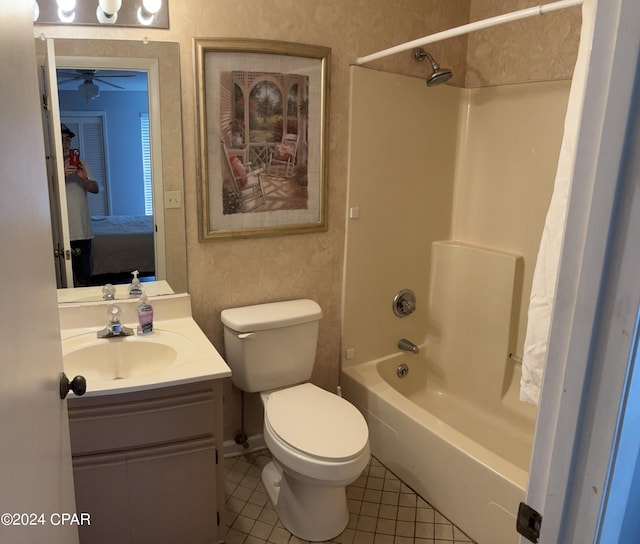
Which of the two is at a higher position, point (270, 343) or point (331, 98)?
point (331, 98)

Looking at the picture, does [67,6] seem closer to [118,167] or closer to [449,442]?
[118,167]

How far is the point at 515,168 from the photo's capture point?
2.53 metres

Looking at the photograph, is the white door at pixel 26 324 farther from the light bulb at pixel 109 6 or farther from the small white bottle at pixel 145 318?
the light bulb at pixel 109 6

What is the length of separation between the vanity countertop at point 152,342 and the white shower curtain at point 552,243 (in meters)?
0.93

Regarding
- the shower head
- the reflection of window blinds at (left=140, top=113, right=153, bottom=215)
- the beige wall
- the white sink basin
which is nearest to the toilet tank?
the beige wall

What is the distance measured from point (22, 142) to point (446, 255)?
2.26m

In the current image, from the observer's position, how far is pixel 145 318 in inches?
76.2

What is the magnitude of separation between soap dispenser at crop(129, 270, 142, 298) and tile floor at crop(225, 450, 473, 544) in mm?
941

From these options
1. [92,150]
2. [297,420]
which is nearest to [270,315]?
[297,420]

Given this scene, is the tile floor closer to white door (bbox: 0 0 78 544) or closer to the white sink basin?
the white sink basin

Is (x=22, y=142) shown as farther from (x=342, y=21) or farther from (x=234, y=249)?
(x=342, y=21)

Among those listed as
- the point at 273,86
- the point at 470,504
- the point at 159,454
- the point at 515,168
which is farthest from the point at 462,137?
the point at 159,454

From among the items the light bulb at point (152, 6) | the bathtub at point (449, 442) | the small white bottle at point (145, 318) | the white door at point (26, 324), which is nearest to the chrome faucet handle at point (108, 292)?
the small white bottle at point (145, 318)

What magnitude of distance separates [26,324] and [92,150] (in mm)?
1296
